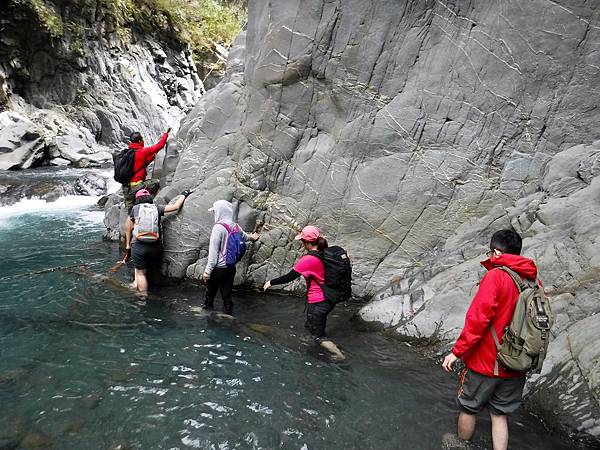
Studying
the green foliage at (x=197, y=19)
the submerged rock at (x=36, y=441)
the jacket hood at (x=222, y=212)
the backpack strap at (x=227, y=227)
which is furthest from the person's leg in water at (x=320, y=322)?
the green foliage at (x=197, y=19)

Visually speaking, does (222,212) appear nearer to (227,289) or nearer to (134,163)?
(227,289)

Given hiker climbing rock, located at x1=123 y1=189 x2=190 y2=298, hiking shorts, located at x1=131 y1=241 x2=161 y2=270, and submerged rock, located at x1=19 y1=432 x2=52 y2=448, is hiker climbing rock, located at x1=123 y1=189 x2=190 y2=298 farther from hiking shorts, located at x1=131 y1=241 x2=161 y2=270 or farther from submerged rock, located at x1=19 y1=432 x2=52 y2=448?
submerged rock, located at x1=19 y1=432 x2=52 y2=448

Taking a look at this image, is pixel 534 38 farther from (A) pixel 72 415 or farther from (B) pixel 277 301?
(A) pixel 72 415

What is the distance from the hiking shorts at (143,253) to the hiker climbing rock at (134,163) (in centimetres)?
239

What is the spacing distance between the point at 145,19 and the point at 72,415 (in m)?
38.1

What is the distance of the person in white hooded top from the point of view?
772cm

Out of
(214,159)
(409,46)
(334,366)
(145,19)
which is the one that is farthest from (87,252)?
(145,19)

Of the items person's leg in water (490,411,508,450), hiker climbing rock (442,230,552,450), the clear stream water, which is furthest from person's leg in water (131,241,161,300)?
person's leg in water (490,411,508,450)

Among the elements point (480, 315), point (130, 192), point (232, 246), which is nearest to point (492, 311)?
point (480, 315)

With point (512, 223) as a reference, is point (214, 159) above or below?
below

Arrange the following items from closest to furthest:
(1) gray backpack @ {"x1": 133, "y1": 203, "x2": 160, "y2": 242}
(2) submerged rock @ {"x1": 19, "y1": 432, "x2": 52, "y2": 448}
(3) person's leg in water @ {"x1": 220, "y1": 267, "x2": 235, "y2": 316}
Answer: (2) submerged rock @ {"x1": 19, "y1": 432, "x2": 52, "y2": 448} < (3) person's leg in water @ {"x1": 220, "y1": 267, "x2": 235, "y2": 316} < (1) gray backpack @ {"x1": 133, "y1": 203, "x2": 160, "y2": 242}

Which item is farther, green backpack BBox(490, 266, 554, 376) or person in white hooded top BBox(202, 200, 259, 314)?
person in white hooded top BBox(202, 200, 259, 314)

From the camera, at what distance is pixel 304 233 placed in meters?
6.71

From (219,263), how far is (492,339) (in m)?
5.06
